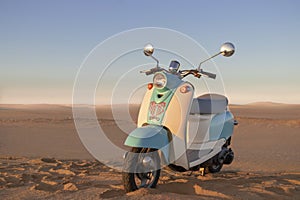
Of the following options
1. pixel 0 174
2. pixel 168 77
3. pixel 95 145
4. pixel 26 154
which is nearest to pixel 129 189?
pixel 168 77

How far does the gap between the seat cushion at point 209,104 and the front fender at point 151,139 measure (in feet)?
2.16

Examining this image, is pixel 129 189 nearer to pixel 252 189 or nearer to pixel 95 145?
pixel 252 189

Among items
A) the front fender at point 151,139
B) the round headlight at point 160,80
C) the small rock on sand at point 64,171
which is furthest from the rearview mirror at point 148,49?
the small rock on sand at point 64,171

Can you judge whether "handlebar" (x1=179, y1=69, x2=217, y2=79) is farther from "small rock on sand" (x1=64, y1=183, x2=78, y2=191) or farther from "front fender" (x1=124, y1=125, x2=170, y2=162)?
"small rock on sand" (x1=64, y1=183, x2=78, y2=191)

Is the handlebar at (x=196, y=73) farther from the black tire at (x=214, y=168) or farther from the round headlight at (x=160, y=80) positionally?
the black tire at (x=214, y=168)

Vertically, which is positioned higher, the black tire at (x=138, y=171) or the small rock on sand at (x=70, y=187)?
the black tire at (x=138, y=171)

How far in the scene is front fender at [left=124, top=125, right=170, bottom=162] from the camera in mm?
3725

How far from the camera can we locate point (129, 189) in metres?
3.68

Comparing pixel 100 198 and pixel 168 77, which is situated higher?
pixel 168 77

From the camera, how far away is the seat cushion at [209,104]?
455cm

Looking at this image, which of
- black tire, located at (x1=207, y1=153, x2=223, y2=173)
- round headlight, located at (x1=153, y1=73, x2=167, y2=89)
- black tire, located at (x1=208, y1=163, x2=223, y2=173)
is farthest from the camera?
black tire, located at (x1=208, y1=163, x2=223, y2=173)

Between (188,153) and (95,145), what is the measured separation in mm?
6841

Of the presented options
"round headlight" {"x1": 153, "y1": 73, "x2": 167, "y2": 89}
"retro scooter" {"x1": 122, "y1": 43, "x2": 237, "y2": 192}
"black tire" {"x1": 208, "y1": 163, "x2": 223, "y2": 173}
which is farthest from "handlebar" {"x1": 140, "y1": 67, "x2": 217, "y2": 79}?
"black tire" {"x1": 208, "y1": 163, "x2": 223, "y2": 173}

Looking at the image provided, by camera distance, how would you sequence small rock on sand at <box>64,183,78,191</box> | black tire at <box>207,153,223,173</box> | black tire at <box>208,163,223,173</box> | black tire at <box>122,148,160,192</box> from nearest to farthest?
black tire at <box>122,148,160,192</box> < small rock on sand at <box>64,183,78,191</box> < black tire at <box>207,153,223,173</box> < black tire at <box>208,163,223,173</box>
